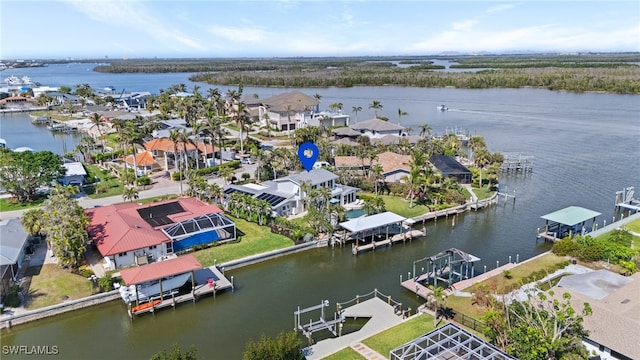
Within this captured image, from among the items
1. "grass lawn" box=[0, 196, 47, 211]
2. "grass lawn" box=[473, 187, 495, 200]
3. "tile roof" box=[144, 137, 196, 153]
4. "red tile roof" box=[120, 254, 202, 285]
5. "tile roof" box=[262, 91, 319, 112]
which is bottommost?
"grass lawn" box=[473, 187, 495, 200]

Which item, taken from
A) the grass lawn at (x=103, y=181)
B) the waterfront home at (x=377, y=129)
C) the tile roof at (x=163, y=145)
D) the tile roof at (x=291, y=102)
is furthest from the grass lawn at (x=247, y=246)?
the tile roof at (x=291, y=102)

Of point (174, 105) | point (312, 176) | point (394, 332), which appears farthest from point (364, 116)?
point (394, 332)

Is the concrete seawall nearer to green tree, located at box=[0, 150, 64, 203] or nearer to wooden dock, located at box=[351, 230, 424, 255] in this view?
wooden dock, located at box=[351, 230, 424, 255]

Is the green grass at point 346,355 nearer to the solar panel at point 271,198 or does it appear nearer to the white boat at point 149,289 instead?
the white boat at point 149,289

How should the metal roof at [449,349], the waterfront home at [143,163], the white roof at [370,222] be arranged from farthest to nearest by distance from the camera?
the waterfront home at [143,163]
the white roof at [370,222]
the metal roof at [449,349]

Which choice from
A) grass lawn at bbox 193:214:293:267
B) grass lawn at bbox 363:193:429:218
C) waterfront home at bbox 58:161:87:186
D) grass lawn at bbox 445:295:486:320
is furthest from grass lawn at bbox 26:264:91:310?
grass lawn at bbox 363:193:429:218

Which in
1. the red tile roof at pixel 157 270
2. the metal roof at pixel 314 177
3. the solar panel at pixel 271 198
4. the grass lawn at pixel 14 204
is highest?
the metal roof at pixel 314 177

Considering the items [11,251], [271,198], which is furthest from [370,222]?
[11,251]
